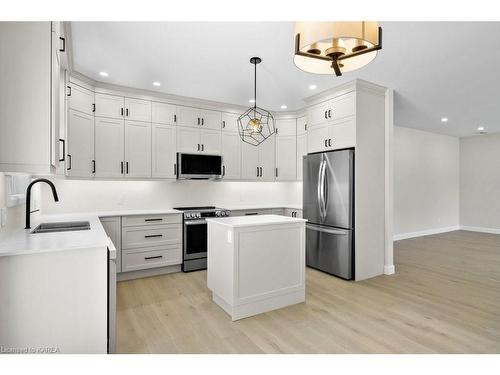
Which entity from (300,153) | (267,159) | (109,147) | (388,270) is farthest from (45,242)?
(300,153)

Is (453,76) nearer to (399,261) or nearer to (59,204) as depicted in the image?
(399,261)

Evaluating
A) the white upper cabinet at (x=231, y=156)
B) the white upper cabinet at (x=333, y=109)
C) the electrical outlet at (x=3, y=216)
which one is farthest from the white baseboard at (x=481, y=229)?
the electrical outlet at (x=3, y=216)

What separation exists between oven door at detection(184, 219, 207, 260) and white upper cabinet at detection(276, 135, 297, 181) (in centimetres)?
183

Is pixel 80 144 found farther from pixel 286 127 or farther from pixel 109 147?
pixel 286 127

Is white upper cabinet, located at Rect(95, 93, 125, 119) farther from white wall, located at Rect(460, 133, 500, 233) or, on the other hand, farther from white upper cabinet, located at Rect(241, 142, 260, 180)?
white wall, located at Rect(460, 133, 500, 233)

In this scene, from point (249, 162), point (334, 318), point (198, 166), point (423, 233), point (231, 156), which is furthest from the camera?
point (423, 233)

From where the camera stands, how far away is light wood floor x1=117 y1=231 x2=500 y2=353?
2219 millimetres

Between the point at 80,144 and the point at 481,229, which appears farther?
the point at 481,229

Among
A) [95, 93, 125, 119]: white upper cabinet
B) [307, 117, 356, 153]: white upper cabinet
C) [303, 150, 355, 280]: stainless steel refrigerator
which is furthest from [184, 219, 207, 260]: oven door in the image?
[307, 117, 356, 153]: white upper cabinet

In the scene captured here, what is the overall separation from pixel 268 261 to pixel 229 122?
2.81 meters

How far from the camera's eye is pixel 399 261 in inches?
184

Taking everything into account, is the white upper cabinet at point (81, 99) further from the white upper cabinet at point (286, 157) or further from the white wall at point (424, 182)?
the white wall at point (424, 182)

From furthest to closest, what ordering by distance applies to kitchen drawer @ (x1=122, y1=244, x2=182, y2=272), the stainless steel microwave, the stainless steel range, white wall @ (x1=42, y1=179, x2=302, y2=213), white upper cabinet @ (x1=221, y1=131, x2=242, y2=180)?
white upper cabinet @ (x1=221, y1=131, x2=242, y2=180), the stainless steel microwave, the stainless steel range, white wall @ (x1=42, y1=179, x2=302, y2=213), kitchen drawer @ (x1=122, y1=244, x2=182, y2=272)

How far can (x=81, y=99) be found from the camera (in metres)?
3.61
